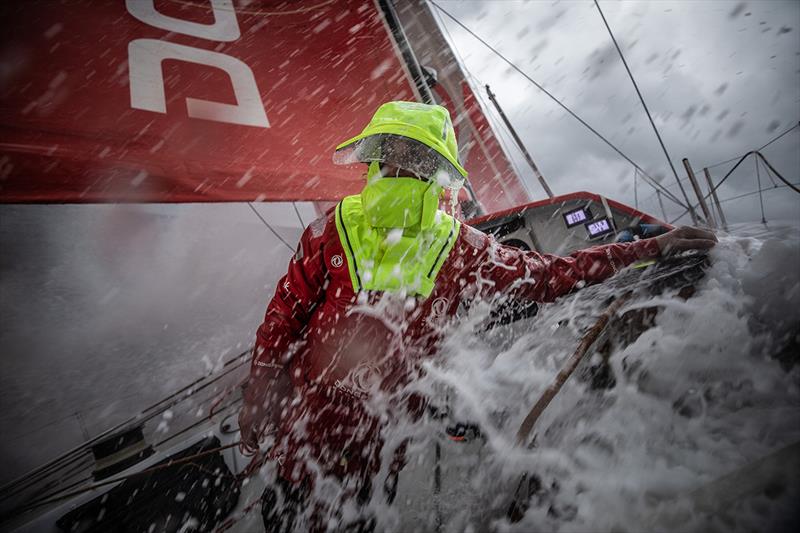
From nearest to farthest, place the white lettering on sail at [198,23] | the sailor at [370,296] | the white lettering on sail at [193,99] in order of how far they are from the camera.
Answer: the sailor at [370,296]
the white lettering on sail at [193,99]
the white lettering on sail at [198,23]

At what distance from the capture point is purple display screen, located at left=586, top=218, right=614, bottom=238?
3363 mm

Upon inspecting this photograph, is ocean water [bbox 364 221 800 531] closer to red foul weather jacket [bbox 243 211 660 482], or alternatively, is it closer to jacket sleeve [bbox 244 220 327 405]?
red foul weather jacket [bbox 243 211 660 482]

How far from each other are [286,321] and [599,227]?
3317mm

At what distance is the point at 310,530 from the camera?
1.34 metres

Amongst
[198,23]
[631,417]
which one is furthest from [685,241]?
[198,23]

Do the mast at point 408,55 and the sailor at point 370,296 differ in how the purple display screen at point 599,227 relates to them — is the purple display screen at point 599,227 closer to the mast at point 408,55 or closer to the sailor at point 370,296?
the mast at point 408,55

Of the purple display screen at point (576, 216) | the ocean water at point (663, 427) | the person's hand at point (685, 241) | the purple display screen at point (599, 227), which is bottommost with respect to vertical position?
the purple display screen at point (599, 227)

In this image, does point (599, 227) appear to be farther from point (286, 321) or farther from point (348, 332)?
point (286, 321)

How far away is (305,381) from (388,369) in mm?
364

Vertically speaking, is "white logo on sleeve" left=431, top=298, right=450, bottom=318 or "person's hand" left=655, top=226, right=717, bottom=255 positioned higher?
"white logo on sleeve" left=431, top=298, right=450, bottom=318

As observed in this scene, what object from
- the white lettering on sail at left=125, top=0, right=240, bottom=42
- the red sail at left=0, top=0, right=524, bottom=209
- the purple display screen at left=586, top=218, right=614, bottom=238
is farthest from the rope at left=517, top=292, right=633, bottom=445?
the white lettering on sail at left=125, top=0, right=240, bottom=42

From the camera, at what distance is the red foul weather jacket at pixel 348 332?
1.34 meters

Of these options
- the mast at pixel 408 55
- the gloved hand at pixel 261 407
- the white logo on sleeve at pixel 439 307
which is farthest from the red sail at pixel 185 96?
the white logo on sleeve at pixel 439 307

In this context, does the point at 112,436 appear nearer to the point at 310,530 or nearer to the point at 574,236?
the point at 310,530
